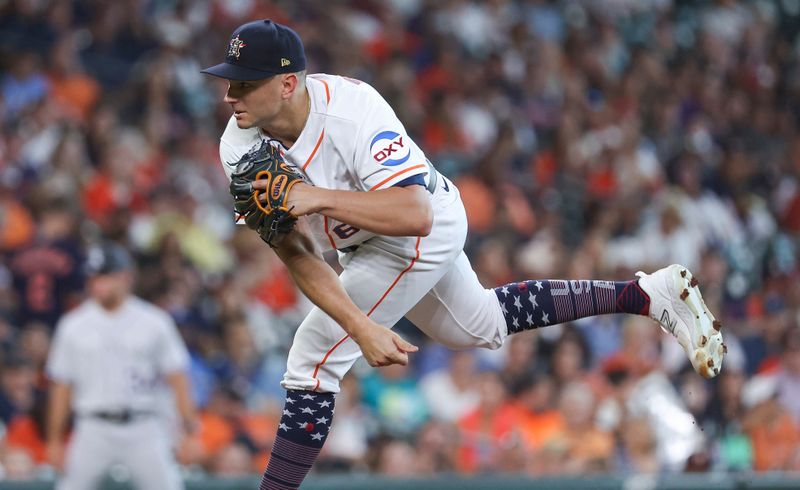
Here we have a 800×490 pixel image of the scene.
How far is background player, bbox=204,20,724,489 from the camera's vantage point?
411cm

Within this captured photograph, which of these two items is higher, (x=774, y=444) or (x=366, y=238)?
(x=366, y=238)

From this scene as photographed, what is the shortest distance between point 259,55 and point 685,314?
1.80 metres

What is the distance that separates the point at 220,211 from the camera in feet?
30.6

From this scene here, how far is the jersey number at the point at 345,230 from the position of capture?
14.3 feet

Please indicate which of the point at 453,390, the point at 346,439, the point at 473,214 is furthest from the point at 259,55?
the point at 473,214

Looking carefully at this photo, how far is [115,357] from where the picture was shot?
7426mm

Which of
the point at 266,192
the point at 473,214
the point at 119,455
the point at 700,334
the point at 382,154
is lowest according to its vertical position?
the point at 119,455

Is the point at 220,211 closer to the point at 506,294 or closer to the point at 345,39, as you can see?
the point at 345,39

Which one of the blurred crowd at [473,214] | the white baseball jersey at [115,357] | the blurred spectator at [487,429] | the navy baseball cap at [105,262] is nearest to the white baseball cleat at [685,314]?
the blurred crowd at [473,214]

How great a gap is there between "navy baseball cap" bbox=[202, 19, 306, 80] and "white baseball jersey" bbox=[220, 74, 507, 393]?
0.64 feet

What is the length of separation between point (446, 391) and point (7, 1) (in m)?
4.72

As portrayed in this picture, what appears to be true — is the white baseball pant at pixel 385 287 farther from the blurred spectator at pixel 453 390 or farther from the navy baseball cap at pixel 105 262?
the blurred spectator at pixel 453 390

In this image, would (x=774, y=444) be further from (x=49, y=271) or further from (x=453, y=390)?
(x=49, y=271)

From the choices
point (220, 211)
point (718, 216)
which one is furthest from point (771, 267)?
point (220, 211)
